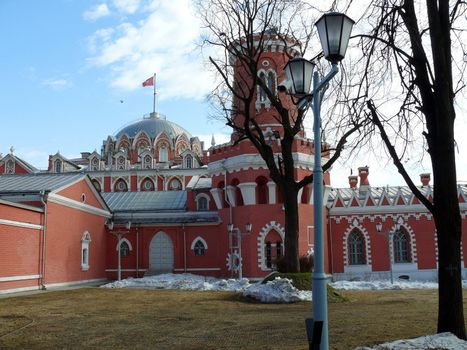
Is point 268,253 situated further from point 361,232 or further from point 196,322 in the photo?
point 196,322

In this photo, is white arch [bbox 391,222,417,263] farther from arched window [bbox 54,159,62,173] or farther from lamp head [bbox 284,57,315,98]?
arched window [bbox 54,159,62,173]

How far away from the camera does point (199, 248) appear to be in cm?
3228

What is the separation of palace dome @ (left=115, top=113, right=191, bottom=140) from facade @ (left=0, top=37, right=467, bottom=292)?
2985 cm

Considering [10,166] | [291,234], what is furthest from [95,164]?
[291,234]

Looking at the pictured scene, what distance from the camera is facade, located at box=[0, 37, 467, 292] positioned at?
25.7 meters

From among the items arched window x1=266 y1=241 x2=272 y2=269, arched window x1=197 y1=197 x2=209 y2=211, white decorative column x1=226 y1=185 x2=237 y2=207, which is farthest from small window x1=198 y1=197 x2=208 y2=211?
arched window x1=266 y1=241 x2=272 y2=269

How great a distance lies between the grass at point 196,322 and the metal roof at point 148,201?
16349 millimetres

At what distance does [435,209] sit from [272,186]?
19.4 m

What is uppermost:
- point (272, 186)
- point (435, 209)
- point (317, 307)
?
point (272, 186)

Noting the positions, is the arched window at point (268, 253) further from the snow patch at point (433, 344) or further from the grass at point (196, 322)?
the snow patch at point (433, 344)

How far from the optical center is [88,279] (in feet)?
96.7

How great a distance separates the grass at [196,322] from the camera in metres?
9.84

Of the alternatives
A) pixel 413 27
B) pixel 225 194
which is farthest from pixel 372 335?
pixel 225 194

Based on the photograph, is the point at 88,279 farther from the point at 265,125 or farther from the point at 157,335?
the point at 157,335
